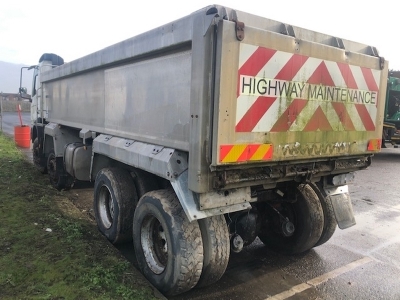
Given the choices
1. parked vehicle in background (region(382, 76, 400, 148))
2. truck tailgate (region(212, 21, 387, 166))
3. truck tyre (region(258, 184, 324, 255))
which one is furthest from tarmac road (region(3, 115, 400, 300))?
parked vehicle in background (region(382, 76, 400, 148))

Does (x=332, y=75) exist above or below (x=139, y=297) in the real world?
Result: above

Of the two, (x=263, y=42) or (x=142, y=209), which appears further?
(x=142, y=209)

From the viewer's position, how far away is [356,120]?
12.2ft

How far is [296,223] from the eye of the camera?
4316mm

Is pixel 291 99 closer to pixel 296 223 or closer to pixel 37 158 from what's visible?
pixel 296 223

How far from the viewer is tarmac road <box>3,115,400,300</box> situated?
3475 mm

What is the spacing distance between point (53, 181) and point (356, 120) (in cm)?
622

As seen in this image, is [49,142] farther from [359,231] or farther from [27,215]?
[359,231]

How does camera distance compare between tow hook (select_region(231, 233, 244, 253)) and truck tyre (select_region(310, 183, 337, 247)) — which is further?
truck tyre (select_region(310, 183, 337, 247))

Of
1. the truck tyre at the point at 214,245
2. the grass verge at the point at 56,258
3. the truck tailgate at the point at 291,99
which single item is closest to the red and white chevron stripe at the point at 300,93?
the truck tailgate at the point at 291,99

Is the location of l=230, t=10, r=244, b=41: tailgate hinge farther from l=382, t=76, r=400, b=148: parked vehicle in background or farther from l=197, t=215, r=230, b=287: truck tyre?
l=382, t=76, r=400, b=148: parked vehicle in background

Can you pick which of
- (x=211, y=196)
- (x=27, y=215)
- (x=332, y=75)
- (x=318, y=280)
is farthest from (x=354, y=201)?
(x=27, y=215)

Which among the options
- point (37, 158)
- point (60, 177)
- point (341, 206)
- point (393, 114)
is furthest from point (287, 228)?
point (393, 114)

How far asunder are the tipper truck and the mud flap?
15 millimetres
